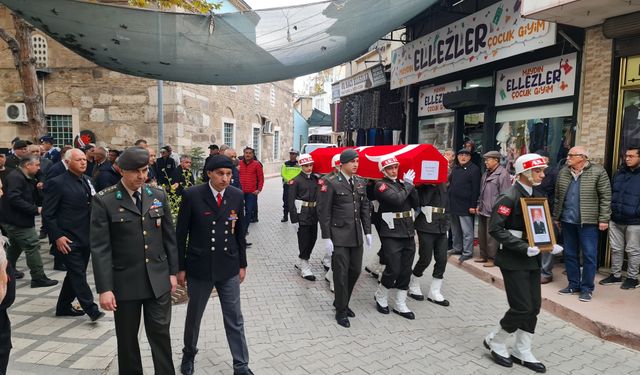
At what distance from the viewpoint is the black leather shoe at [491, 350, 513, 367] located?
12.6ft

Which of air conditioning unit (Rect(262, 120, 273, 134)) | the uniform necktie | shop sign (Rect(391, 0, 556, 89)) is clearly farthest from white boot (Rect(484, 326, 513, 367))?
air conditioning unit (Rect(262, 120, 273, 134))

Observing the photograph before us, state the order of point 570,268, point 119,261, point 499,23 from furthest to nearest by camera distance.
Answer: point 499,23, point 570,268, point 119,261

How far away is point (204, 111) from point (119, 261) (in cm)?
1388

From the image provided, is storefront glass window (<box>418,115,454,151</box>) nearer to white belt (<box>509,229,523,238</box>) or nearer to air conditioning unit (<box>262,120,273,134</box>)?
white belt (<box>509,229,523,238</box>)

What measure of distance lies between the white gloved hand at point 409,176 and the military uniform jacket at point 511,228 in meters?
1.25

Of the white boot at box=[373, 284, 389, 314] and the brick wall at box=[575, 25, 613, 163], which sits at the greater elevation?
A: the brick wall at box=[575, 25, 613, 163]

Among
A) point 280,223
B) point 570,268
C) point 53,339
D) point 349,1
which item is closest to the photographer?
point 53,339

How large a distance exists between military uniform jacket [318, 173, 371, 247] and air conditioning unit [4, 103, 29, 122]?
13.8 metres

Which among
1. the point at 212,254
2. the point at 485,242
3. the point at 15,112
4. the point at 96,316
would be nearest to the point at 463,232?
the point at 485,242

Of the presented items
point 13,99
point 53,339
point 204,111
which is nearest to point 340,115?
point 204,111

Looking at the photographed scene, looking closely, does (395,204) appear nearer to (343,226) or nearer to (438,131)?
(343,226)

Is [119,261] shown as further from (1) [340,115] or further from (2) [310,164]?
(1) [340,115]

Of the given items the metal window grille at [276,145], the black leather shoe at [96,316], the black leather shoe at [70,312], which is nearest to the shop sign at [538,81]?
the black leather shoe at [96,316]

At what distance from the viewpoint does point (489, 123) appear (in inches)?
339
